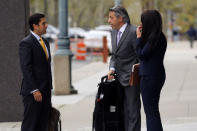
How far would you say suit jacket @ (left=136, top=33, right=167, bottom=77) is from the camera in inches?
307

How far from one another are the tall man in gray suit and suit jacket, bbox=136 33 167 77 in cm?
54

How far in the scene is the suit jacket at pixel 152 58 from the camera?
7.79 m

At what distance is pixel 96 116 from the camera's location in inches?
321

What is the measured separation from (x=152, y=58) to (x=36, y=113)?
1464 mm

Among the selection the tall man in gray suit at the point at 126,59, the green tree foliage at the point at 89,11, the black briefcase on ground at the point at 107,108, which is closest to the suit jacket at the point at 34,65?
the black briefcase on ground at the point at 107,108

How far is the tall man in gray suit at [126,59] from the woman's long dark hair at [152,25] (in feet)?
2.36

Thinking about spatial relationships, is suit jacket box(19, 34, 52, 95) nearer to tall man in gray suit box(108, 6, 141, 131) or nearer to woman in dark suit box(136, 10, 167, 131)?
tall man in gray suit box(108, 6, 141, 131)

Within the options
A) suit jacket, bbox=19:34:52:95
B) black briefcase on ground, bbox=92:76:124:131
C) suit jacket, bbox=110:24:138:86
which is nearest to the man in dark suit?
suit jacket, bbox=19:34:52:95

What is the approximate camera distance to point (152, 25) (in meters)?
7.68

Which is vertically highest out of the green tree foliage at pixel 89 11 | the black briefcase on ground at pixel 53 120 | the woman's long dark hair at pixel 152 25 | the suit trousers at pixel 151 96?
the woman's long dark hair at pixel 152 25

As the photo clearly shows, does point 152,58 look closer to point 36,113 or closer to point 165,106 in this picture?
point 36,113

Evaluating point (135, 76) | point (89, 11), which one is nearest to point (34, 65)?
point (135, 76)

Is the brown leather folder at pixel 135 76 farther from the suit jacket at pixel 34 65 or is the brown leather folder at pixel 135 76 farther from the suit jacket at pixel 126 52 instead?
the suit jacket at pixel 34 65

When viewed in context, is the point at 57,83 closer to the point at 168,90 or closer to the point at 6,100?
the point at 168,90
